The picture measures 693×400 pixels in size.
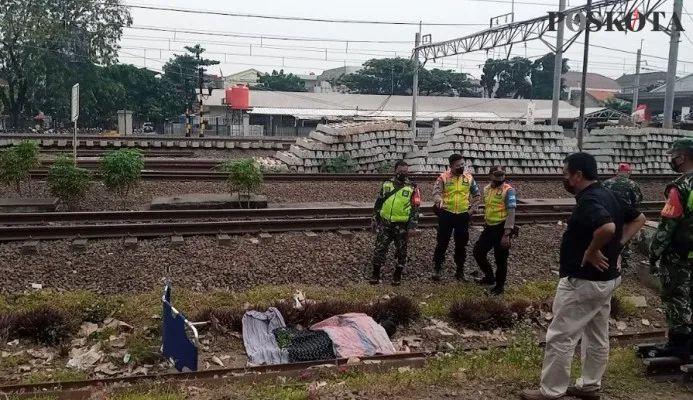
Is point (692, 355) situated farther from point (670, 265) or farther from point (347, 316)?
point (347, 316)

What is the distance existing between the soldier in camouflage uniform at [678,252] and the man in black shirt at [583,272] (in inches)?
32.7

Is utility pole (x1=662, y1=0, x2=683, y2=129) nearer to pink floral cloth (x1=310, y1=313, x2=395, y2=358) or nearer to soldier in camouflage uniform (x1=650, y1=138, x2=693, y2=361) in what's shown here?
soldier in camouflage uniform (x1=650, y1=138, x2=693, y2=361)

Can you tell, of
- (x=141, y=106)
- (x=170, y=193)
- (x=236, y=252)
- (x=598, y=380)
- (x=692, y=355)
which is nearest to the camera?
(x=598, y=380)

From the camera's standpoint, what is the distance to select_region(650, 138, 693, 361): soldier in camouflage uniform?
503 centimetres

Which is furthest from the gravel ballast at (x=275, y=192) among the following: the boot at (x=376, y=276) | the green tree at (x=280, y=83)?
the green tree at (x=280, y=83)

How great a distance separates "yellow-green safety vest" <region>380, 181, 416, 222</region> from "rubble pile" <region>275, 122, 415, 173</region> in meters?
10.1

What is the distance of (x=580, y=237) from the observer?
4.30m

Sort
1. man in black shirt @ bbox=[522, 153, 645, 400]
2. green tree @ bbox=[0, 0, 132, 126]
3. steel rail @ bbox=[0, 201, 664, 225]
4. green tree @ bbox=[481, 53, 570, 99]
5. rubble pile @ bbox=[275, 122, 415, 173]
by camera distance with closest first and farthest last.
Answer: man in black shirt @ bbox=[522, 153, 645, 400] → steel rail @ bbox=[0, 201, 664, 225] → rubble pile @ bbox=[275, 122, 415, 173] → green tree @ bbox=[0, 0, 132, 126] → green tree @ bbox=[481, 53, 570, 99]

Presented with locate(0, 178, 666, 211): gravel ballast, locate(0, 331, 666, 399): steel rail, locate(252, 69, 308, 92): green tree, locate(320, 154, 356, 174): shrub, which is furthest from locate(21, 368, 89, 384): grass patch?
locate(252, 69, 308, 92): green tree

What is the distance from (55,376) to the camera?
17.8 ft

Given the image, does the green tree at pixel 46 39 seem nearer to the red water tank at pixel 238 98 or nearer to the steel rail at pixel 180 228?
the red water tank at pixel 238 98

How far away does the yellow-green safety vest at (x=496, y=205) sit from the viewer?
7939 millimetres

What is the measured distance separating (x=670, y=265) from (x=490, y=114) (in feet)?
168

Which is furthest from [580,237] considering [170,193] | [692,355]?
[170,193]
